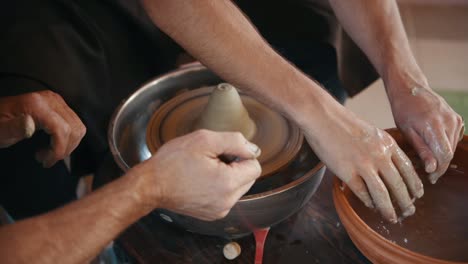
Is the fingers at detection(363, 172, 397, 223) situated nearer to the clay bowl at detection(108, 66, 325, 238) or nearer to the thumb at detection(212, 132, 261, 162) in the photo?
the clay bowl at detection(108, 66, 325, 238)

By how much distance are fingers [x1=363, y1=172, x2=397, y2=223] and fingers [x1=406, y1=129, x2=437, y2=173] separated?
13cm

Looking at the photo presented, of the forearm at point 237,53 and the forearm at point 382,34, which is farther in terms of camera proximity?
the forearm at point 382,34

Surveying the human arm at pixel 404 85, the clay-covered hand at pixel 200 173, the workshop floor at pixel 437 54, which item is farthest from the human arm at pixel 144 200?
the workshop floor at pixel 437 54

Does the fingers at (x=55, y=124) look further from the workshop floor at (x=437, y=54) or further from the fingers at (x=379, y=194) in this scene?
the workshop floor at (x=437, y=54)

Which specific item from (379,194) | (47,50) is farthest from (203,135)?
(47,50)

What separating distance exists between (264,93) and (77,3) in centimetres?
58

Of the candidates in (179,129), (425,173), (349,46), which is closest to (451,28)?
(349,46)

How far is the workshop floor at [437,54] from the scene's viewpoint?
7.14 ft

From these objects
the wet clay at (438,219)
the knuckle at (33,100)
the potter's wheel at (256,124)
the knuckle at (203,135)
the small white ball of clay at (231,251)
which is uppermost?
the knuckle at (33,100)

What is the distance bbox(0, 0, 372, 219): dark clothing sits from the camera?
3.67 feet

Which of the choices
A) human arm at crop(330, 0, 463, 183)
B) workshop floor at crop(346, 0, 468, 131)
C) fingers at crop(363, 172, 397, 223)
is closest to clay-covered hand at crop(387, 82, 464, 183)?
human arm at crop(330, 0, 463, 183)

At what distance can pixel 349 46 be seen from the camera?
4.48ft

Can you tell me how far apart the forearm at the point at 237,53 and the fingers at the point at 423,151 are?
6.8 inches

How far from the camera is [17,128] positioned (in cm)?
92
